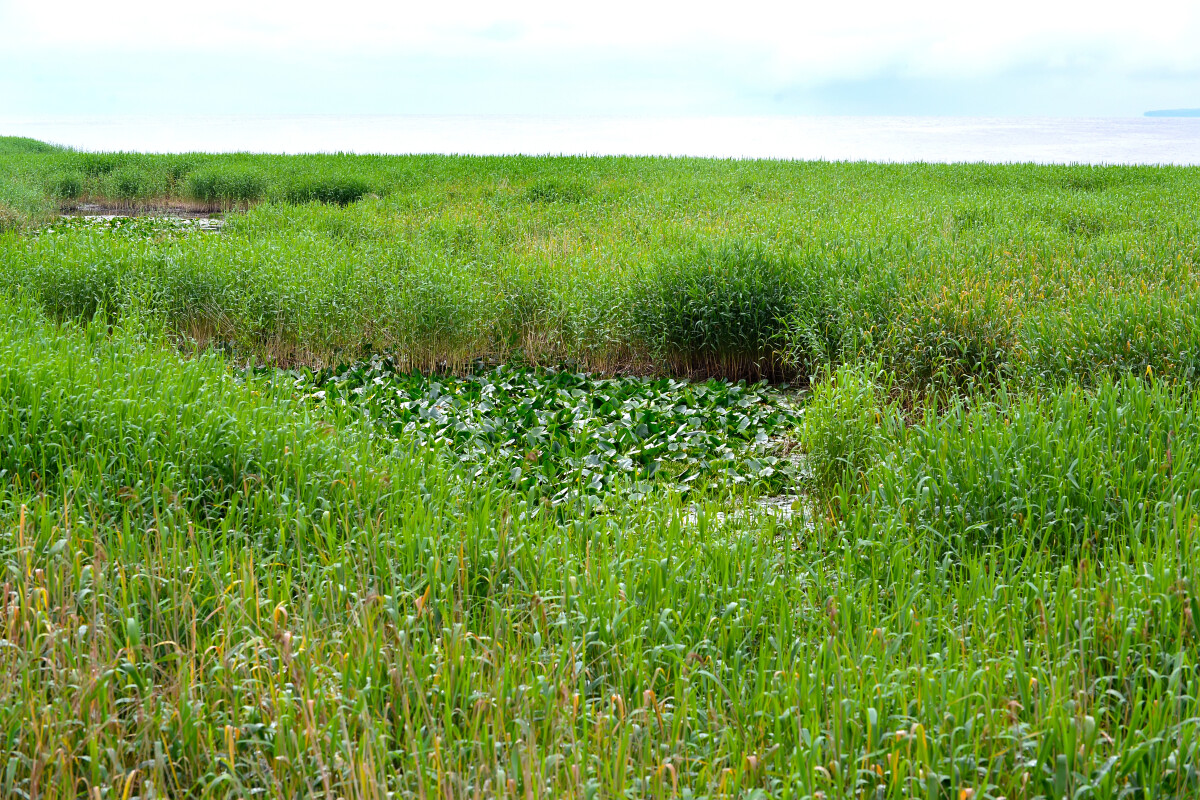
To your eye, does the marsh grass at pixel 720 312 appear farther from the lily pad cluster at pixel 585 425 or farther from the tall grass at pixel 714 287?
the lily pad cluster at pixel 585 425

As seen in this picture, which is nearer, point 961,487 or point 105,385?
point 961,487

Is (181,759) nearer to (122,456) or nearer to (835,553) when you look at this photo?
(122,456)

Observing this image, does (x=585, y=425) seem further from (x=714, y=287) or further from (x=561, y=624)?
(x=561, y=624)

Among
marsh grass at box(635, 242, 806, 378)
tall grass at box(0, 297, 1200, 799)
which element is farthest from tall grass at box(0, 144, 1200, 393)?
tall grass at box(0, 297, 1200, 799)

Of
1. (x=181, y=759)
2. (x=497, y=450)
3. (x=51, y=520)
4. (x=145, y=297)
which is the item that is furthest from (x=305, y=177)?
(x=181, y=759)

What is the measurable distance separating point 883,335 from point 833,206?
8.67 metres

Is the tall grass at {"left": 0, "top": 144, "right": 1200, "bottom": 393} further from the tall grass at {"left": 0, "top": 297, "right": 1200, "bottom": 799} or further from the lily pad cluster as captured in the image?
the tall grass at {"left": 0, "top": 297, "right": 1200, "bottom": 799}

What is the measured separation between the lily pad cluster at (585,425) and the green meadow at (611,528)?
0.05m

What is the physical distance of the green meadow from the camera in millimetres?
2682

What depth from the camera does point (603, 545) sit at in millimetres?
3980

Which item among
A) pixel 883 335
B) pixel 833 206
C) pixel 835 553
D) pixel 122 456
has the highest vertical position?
pixel 833 206

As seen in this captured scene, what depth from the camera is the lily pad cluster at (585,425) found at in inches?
232

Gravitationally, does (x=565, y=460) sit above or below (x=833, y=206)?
below

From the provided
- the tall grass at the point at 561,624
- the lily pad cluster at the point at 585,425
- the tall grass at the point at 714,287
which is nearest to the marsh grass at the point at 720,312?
the tall grass at the point at 714,287
